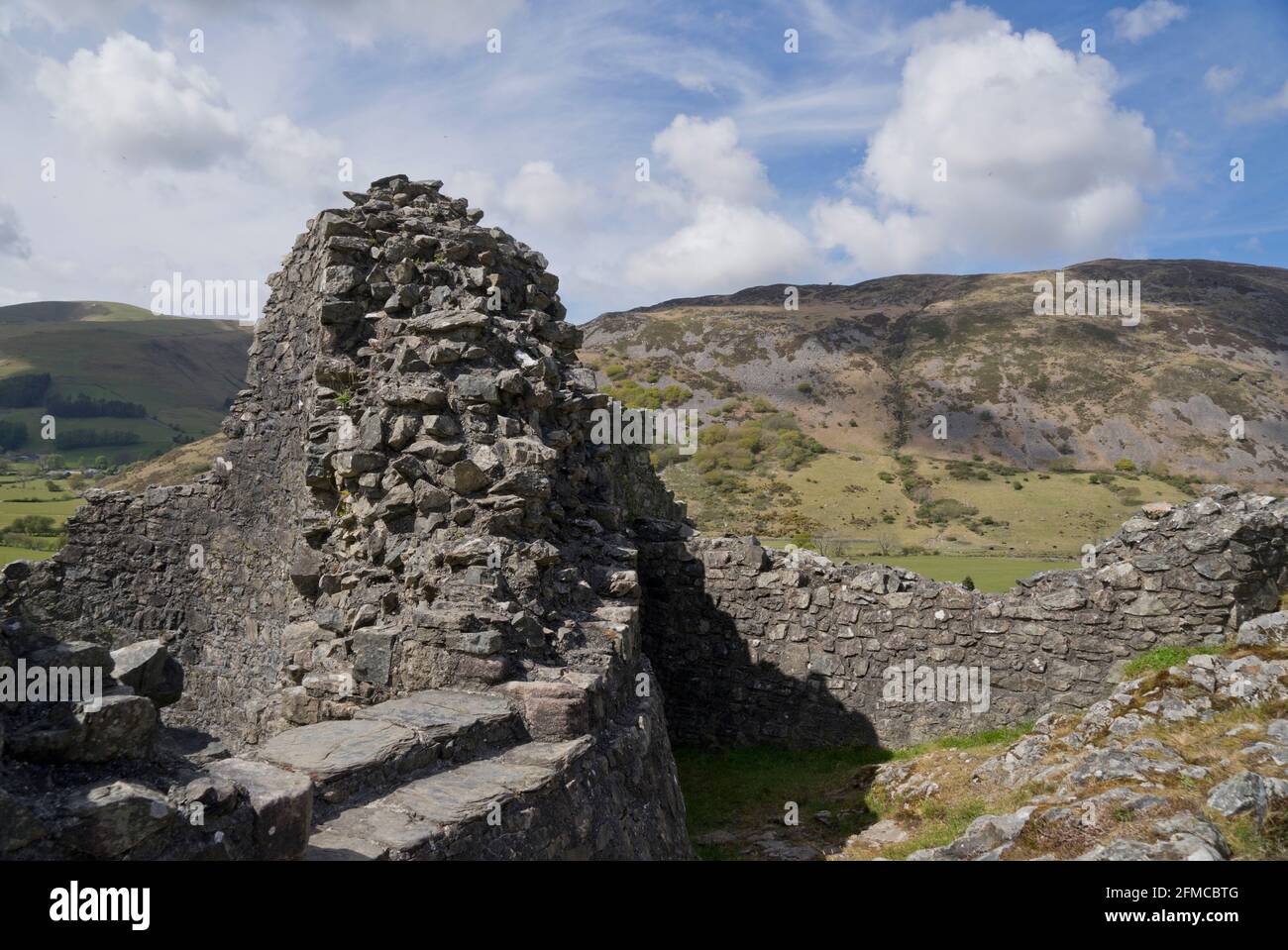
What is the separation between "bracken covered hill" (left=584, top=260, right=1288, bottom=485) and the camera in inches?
2773

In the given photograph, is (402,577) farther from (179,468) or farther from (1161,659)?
(179,468)

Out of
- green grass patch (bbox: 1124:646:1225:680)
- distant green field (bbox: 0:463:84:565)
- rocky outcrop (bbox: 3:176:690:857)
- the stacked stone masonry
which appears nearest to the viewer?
the stacked stone masonry

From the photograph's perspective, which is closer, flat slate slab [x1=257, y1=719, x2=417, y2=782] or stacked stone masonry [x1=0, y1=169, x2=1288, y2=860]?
stacked stone masonry [x1=0, y1=169, x2=1288, y2=860]

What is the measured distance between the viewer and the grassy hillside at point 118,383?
87625 millimetres

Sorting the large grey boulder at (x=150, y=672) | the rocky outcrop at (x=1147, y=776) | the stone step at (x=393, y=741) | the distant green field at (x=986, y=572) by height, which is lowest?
the distant green field at (x=986, y=572)

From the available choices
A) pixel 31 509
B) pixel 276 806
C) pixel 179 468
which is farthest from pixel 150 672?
pixel 179 468

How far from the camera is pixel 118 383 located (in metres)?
133
